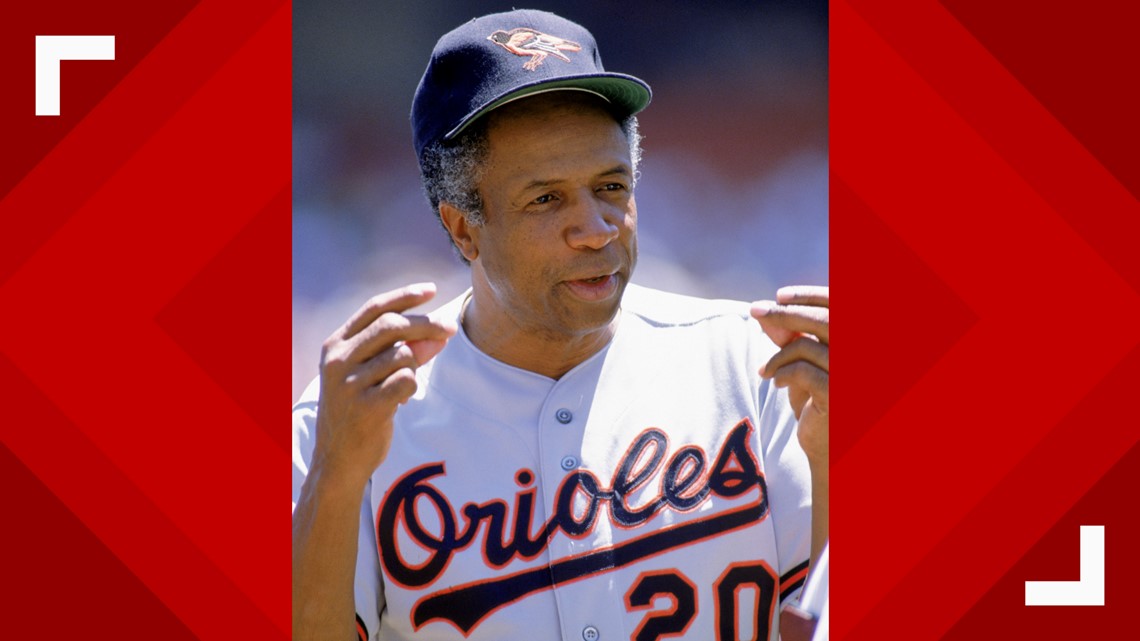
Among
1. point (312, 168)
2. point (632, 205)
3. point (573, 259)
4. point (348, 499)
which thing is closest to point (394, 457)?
point (348, 499)

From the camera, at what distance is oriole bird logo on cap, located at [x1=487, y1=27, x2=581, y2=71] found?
2188 millimetres

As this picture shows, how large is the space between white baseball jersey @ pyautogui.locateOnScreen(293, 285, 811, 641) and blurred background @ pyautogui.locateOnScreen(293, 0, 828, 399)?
2.27 metres

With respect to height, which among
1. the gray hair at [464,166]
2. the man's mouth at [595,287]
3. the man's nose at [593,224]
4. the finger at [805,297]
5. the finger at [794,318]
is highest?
the gray hair at [464,166]

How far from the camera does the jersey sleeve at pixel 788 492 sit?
201 cm

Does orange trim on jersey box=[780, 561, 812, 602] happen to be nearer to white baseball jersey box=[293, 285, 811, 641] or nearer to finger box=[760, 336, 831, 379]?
white baseball jersey box=[293, 285, 811, 641]

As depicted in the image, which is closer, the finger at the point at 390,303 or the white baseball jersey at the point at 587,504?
the finger at the point at 390,303

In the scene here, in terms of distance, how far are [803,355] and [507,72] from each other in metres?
0.85

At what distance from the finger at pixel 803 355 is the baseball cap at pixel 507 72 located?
0.72m

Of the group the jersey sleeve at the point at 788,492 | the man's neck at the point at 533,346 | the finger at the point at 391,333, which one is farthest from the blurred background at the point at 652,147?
the finger at the point at 391,333

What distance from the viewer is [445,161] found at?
233cm

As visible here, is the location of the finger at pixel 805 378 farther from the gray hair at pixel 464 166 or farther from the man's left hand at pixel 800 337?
the gray hair at pixel 464 166

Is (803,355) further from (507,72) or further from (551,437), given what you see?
(507,72)

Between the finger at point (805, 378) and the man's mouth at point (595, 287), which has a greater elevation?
the man's mouth at point (595, 287)

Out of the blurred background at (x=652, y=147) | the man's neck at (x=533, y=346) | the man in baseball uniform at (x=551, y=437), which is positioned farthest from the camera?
the blurred background at (x=652, y=147)
